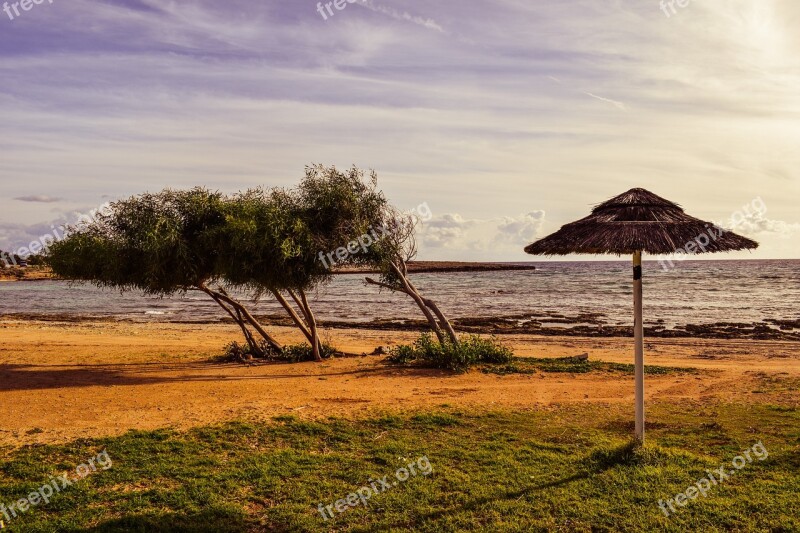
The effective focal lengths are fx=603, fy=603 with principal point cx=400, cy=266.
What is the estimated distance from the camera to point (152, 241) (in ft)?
46.8

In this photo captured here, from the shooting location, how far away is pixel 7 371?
1515 centimetres

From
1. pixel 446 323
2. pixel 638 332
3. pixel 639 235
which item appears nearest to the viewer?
pixel 639 235

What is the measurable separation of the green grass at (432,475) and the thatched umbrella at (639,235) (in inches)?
49.1

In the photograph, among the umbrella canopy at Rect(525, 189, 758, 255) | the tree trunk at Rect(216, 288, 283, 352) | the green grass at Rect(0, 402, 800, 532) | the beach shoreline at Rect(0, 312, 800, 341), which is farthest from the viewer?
the beach shoreline at Rect(0, 312, 800, 341)

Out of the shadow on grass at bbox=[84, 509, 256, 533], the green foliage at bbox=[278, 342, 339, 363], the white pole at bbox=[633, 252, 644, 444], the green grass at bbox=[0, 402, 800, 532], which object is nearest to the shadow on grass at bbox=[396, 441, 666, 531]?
the green grass at bbox=[0, 402, 800, 532]

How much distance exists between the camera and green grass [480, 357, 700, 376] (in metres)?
15.4

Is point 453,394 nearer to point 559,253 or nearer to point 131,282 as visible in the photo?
point 559,253

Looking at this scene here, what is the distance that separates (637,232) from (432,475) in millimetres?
4077

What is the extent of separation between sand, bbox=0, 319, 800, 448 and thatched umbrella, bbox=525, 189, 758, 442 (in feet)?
14.0

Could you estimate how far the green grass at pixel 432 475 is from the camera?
6.51 meters

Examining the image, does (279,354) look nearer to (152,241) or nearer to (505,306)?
(152,241)

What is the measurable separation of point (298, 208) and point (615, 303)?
35.6 m

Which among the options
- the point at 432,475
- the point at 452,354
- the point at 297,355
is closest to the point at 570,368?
the point at 452,354

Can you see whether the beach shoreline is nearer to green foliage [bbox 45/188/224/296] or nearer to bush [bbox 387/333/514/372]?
bush [bbox 387/333/514/372]
